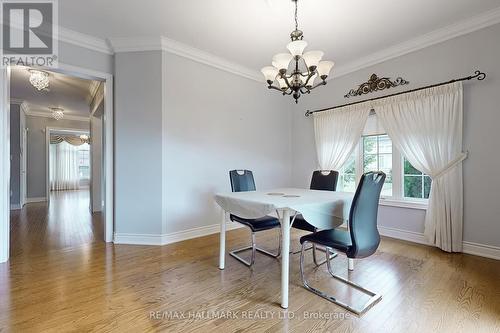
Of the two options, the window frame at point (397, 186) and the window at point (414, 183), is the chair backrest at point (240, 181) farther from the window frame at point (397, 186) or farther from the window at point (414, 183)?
the window at point (414, 183)

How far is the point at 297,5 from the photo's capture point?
2432mm

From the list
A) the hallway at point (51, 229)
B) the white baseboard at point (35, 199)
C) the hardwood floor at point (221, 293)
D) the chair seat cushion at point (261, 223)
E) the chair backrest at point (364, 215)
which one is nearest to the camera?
the hardwood floor at point (221, 293)

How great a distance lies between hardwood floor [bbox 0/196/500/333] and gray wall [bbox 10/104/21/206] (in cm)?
392

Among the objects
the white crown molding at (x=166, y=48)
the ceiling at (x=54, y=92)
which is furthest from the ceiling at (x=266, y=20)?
the ceiling at (x=54, y=92)

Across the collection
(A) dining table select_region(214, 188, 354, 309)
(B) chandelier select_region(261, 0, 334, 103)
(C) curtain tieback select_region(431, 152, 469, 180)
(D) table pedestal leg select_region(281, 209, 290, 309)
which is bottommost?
(D) table pedestal leg select_region(281, 209, 290, 309)

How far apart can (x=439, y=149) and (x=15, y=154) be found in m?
8.15

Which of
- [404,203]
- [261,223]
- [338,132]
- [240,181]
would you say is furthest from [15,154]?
[404,203]

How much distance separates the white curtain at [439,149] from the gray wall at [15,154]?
7767 mm

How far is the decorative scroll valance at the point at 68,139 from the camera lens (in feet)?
30.2

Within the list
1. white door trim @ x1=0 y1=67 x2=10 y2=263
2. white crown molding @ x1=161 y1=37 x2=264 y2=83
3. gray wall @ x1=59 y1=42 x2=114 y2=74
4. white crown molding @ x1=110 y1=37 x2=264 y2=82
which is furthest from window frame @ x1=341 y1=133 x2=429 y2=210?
white door trim @ x1=0 y1=67 x2=10 y2=263

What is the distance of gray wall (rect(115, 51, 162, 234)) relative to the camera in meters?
3.20

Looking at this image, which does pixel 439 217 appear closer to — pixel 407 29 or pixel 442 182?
pixel 442 182

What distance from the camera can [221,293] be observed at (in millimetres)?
1983

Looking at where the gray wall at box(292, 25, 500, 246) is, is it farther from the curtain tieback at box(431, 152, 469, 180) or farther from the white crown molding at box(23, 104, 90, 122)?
the white crown molding at box(23, 104, 90, 122)
